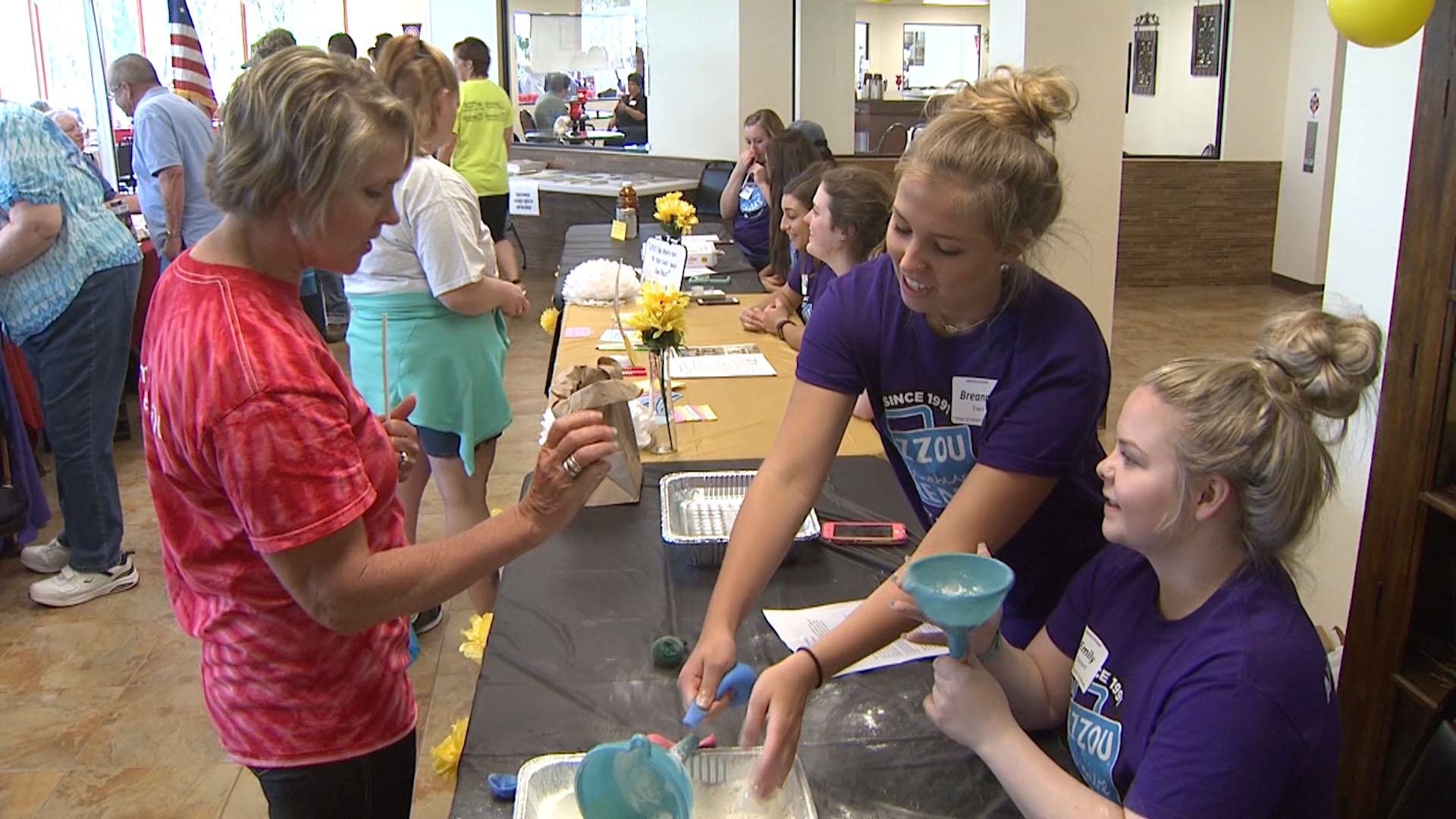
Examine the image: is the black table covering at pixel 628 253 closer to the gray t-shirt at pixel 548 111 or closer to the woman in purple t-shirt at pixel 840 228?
the woman in purple t-shirt at pixel 840 228

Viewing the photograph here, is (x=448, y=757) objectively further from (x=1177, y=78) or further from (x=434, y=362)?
(x=1177, y=78)

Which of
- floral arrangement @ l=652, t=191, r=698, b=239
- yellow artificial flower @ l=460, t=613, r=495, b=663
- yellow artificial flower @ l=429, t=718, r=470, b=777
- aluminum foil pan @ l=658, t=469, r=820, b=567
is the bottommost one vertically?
yellow artificial flower @ l=429, t=718, r=470, b=777

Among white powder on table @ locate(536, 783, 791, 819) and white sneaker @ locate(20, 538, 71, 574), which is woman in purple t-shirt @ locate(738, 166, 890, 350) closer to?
white powder on table @ locate(536, 783, 791, 819)

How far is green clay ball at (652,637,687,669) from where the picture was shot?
1.51 metres

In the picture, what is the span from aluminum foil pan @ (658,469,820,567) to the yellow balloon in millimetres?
1046

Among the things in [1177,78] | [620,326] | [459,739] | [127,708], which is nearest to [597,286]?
[620,326]

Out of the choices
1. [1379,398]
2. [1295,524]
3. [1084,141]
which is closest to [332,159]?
[1295,524]

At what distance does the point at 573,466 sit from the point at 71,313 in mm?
2572

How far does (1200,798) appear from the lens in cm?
102

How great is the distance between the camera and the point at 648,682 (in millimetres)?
1481

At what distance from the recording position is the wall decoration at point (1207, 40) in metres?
8.26

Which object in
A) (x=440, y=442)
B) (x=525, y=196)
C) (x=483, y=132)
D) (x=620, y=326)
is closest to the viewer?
(x=620, y=326)

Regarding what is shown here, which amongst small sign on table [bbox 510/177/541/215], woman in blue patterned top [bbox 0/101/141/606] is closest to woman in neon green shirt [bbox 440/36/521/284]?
small sign on table [bbox 510/177/541/215]

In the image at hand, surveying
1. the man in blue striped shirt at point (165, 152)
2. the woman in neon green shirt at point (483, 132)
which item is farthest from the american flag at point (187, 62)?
the woman in neon green shirt at point (483, 132)
